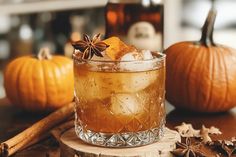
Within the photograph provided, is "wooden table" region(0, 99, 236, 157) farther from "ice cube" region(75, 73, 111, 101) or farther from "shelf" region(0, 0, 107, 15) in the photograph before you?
"shelf" region(0, 0, 107, 15)

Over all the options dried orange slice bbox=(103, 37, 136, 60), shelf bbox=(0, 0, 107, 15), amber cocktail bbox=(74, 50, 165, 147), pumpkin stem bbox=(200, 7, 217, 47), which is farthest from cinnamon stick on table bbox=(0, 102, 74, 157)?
shelf bbox=(0, 0, 107, 15)

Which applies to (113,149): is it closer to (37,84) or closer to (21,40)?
(37,84)

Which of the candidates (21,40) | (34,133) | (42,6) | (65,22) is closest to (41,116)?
(34,133)

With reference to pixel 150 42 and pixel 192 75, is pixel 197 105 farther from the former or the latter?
pixel 150 42

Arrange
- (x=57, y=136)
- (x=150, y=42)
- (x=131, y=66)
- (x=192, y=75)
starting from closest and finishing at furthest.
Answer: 1. (x=131, y=66)
2. (x=57, y=136)
3. (x=192, y=75)
4. (x=150, y=42)

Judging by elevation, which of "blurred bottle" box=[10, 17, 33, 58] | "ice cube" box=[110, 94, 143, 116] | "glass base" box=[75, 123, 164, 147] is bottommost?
"blurred bottle" box=[10, 17, 33, 58]

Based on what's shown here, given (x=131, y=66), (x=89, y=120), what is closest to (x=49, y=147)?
(x=89, y=120)
